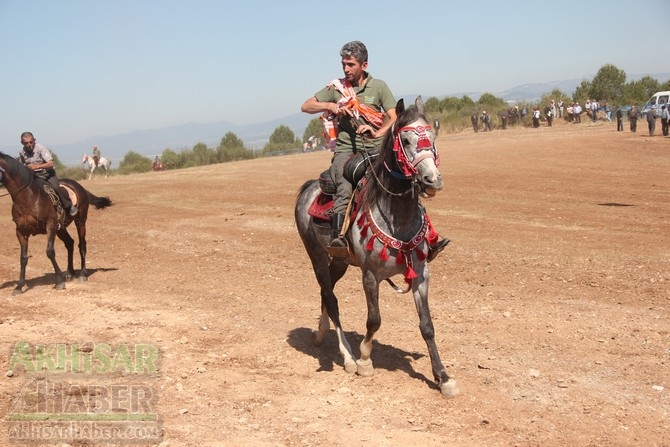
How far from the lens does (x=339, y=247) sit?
7.86 metres

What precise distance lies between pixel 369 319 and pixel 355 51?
299cm

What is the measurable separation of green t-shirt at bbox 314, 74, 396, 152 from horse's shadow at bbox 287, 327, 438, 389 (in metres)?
2.57

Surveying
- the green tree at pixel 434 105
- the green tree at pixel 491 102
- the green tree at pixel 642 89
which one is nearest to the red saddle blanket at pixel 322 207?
the green tree at pixel 491 102

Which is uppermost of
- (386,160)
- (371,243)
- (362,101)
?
(362,101)

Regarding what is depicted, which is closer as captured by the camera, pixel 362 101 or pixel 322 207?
pixel 362 101

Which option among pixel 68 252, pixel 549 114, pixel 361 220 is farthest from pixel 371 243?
pixel 549 114

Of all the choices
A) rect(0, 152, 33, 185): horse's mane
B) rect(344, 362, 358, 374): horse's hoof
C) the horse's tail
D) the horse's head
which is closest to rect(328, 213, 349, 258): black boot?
the horse's head

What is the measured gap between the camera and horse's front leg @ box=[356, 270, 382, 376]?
7605 millimetres

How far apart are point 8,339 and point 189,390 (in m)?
3.54

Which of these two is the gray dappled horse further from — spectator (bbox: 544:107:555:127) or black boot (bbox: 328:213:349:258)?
spectator (bbox: 544:107:555:127)

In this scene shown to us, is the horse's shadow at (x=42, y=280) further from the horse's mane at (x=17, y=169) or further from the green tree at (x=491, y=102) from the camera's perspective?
the green tree at (x=491, y=102)

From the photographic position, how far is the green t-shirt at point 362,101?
791 cm

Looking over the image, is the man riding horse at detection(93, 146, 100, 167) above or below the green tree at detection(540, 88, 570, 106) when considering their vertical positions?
below

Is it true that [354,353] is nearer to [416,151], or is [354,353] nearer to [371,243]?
[371,243]
